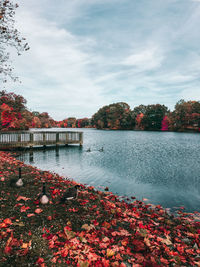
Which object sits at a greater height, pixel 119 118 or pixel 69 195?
pixel 119 118

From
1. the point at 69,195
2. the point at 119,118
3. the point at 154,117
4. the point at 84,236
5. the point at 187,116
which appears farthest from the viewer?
the point at 119,118

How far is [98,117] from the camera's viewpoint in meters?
147

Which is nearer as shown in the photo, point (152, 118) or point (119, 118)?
point (152, 118)

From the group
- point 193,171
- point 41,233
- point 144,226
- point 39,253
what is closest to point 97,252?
point 39,253

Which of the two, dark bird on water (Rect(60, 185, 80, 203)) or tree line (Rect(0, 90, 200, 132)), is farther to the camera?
tree line (Rect(0, 90, 200, 132))

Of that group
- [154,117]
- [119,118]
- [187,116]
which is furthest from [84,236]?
[119,118]

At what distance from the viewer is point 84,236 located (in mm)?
4316

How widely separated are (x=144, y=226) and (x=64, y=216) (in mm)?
2744

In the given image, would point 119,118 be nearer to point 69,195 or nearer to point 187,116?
point 187,116

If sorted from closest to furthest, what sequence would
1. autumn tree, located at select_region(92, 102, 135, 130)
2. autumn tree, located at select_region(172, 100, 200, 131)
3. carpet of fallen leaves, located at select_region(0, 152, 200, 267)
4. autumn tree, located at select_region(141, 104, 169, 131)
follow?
carpet of fallen leaves, located at select_region(0, 152, 200, 267) < autumn tree, located at select_region(172, 100, 200, 131) < autumn tree, located at select_region(141, 104, 169, 131) < autumn tree, located at select_region(92, 102, 135, 130)

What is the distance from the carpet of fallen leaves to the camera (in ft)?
11.5

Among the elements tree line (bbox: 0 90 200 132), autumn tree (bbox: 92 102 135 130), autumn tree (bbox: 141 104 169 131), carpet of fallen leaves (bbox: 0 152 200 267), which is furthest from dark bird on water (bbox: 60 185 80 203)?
autumn tree (bbox: 92 102 135 130)

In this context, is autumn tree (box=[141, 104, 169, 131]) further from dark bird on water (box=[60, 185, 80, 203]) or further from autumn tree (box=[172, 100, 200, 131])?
dark bird on water (box=[60, 185, 80, 203])

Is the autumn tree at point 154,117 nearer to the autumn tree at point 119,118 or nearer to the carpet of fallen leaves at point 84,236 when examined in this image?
the autumn tree at point 119,118
